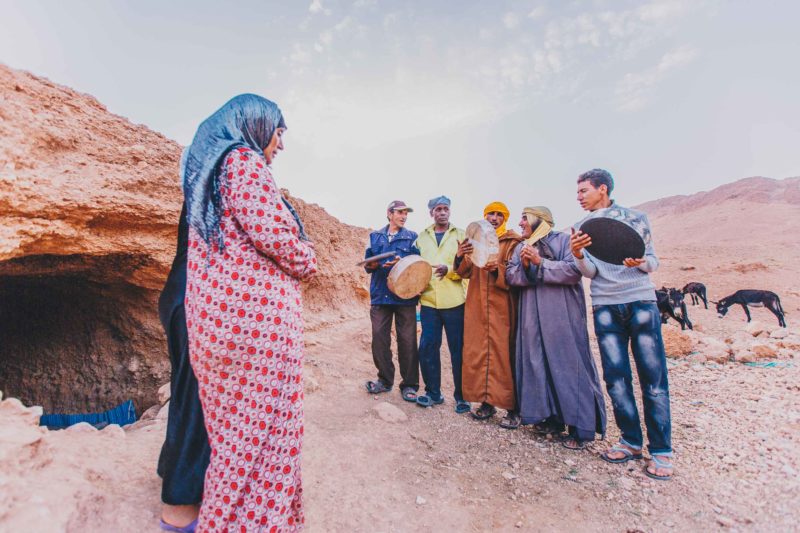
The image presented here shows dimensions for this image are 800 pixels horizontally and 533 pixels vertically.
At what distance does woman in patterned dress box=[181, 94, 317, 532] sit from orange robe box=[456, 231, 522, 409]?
2.21 metres

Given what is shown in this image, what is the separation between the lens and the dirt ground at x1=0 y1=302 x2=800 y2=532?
71.6 inches

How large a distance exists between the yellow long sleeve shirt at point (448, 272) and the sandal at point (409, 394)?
934 millimetres

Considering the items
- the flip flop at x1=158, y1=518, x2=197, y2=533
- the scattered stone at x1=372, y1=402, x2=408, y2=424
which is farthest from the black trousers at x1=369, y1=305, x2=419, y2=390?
the flip flop at x1=158, y1=518, x2=197, y2=533

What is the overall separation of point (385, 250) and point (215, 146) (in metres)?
2.86

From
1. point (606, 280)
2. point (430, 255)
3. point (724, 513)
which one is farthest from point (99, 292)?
point (724, 513)

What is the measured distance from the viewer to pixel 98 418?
4.02 meters

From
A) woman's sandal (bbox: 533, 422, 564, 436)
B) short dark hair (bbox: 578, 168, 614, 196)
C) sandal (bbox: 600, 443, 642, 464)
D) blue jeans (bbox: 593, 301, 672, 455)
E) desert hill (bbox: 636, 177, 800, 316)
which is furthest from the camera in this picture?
desert hill (bbox: 636, 177, 800, 316)

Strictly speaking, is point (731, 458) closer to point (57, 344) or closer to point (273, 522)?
point (273, 522)

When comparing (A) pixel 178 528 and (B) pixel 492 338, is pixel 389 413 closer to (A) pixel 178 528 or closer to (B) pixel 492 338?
(B) pixel 492 338

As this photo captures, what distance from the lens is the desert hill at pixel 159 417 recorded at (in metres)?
2.01

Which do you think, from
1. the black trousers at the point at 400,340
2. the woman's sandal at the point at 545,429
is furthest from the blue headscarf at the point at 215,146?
the woman's sandal at the point at 545,429

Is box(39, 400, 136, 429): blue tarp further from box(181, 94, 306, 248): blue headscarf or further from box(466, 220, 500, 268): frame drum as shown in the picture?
box(466, 220, 500, 268): frame drum

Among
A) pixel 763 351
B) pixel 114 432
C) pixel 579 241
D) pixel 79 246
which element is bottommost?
pixel 763 351

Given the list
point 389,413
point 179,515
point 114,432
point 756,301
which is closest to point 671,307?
point 756,301
